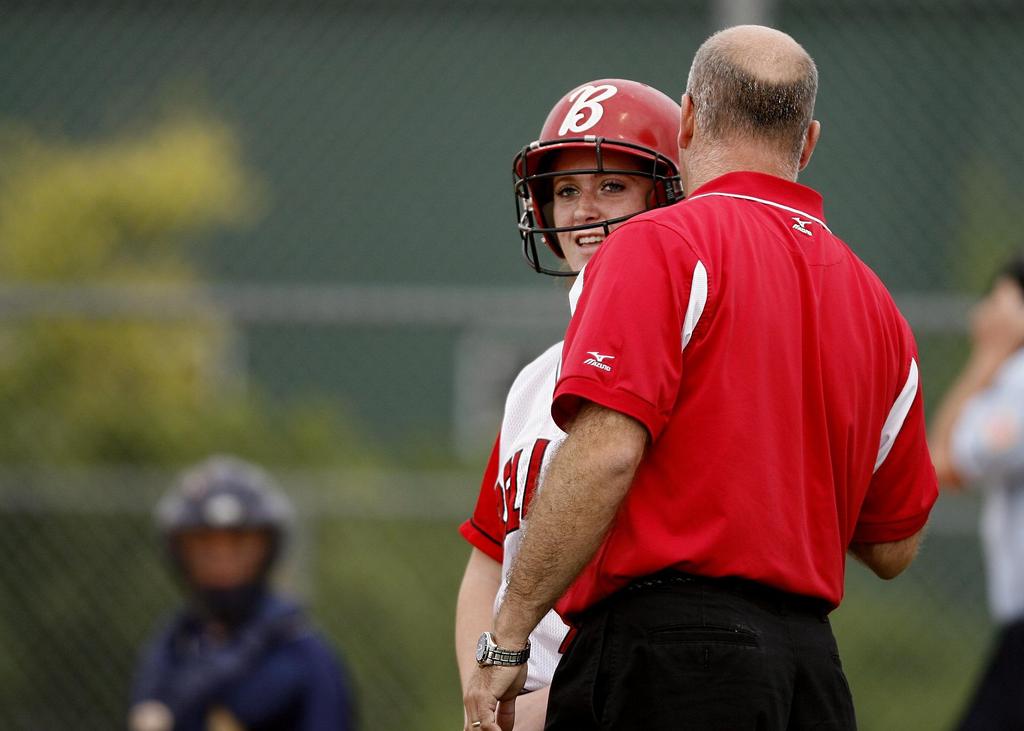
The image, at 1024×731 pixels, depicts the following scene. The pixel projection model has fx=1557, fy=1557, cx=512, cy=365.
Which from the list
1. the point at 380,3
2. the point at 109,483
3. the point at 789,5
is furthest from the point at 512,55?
the point at 109,483

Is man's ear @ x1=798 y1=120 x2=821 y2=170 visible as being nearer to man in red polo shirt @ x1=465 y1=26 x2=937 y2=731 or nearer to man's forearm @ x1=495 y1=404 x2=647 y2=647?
man in red polo shirt @ x1=465 y1=26 x2=937 y2=731

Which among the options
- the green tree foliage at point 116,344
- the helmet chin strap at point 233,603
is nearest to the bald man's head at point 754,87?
the helmet chin strap at point 233,603

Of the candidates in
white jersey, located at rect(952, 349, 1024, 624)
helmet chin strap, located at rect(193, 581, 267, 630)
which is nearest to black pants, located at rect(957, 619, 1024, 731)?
white jersey, located at rect(952, 349, 1024, 624)

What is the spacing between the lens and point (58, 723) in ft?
24.7

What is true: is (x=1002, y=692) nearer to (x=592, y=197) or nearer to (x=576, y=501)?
(x=592, y=197)

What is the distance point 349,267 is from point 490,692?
855cm

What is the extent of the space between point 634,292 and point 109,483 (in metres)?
5.20

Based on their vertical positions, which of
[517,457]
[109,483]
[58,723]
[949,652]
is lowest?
[58,723]

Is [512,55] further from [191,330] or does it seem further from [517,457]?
[517,457]

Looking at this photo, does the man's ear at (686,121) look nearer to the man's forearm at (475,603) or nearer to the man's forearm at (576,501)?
the man's forearm at (576,501)

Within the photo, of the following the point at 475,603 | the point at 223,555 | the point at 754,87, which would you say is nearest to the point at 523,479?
the point at 475,603

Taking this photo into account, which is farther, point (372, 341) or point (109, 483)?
point (372, 341)

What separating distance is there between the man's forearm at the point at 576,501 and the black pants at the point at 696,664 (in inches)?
5.7

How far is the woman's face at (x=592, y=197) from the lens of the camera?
353cm
